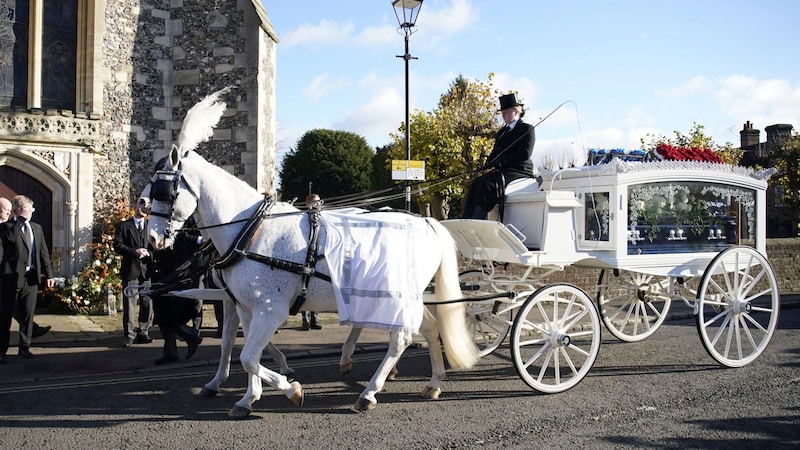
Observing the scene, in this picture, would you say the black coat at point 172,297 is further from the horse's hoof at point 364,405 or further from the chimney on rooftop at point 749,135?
the chimney on rooftop at point 749,135

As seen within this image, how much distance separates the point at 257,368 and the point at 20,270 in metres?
4.17

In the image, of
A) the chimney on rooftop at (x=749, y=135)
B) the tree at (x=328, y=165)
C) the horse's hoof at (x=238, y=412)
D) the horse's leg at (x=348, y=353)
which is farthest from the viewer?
the tree at (x=328, y=165)

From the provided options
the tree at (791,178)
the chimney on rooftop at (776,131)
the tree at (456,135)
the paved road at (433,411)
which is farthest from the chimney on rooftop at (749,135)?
the paved road at (433,411)

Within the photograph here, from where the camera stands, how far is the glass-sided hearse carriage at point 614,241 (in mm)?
6172

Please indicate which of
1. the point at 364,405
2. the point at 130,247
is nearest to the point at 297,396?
the point at 364,405

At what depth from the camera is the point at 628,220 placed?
22.5 feet

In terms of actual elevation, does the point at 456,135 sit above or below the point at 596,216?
above

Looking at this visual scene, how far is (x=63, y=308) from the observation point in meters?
10.9

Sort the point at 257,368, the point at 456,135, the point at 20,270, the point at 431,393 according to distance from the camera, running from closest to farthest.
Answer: the point at 257,368, the point at 431,393, the point at 20,270, the point at 456,135

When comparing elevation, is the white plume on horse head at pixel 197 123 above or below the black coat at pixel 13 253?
above

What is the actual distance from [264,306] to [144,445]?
52.0 inches

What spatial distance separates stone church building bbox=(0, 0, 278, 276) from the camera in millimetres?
11359

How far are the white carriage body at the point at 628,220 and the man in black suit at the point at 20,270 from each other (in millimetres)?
5067

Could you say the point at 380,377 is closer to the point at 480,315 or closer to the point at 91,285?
the point at 480,315
